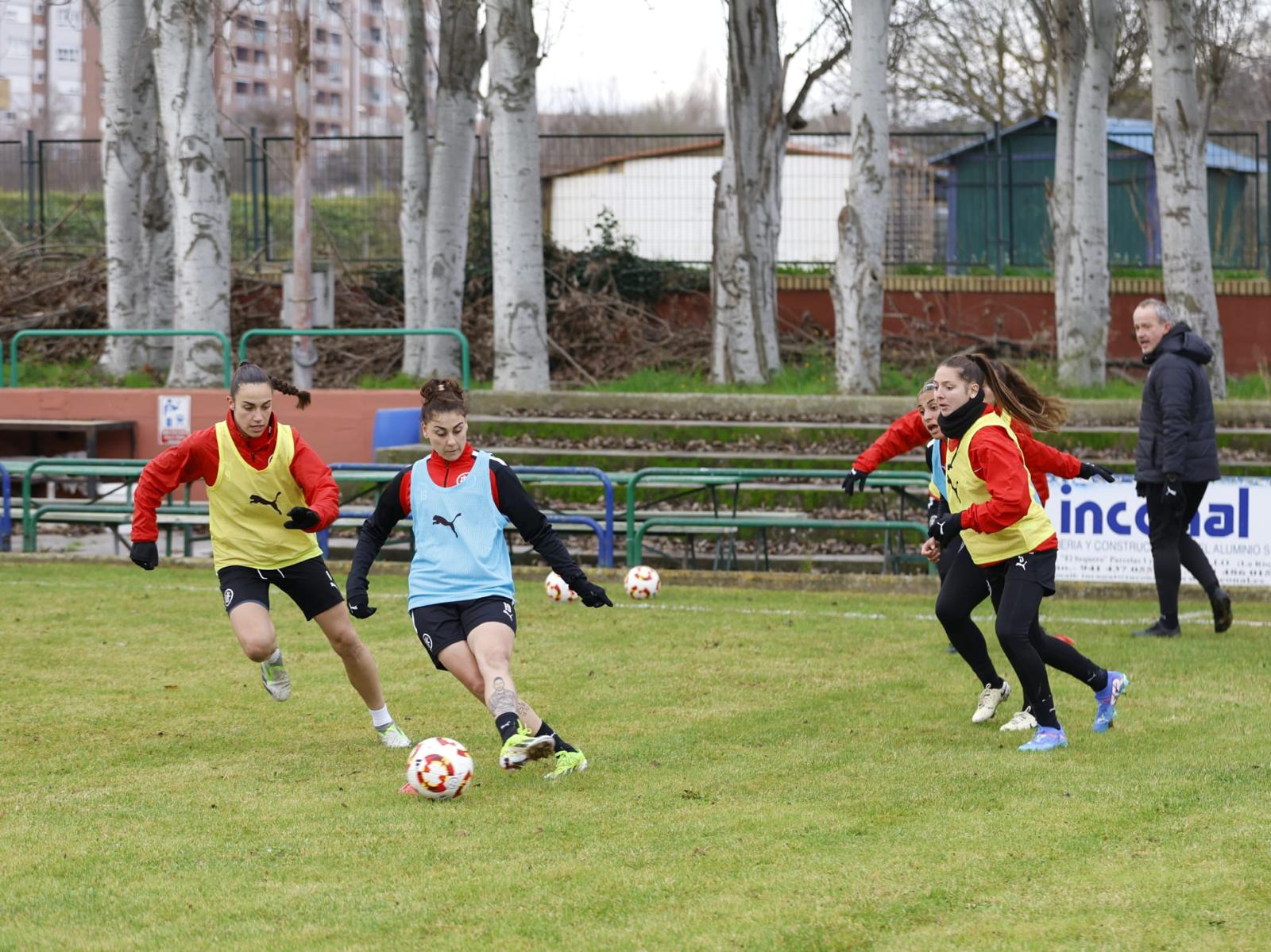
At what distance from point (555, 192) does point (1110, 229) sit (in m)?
8.54

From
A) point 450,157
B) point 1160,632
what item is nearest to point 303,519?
point 1160,632

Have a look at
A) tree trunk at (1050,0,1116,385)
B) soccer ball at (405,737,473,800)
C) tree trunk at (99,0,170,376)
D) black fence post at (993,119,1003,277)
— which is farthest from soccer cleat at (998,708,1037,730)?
black fence post at (993,119,1003,277)

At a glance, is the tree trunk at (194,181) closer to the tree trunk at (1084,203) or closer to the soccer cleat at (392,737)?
the tree trunk at (1084,203)

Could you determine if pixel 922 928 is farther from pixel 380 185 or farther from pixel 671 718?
pixel 380 185

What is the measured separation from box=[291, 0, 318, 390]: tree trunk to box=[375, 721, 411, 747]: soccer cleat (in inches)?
456

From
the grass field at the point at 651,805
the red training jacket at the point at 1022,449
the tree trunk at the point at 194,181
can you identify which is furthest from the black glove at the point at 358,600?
the tree trunk at the point at 194,181

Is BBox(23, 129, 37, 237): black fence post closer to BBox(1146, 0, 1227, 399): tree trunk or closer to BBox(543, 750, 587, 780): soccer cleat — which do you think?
BBox(1146, 0, 1227, 399): tree trunk

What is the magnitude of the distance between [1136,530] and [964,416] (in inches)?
218

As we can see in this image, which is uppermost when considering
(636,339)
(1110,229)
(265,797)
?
(1110,229)

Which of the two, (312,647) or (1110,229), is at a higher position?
(1110,229)

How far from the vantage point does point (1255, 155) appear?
2342 cm

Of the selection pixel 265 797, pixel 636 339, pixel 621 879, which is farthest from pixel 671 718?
pixel 636 339

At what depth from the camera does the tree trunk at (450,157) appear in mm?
20750

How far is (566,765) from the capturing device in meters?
6.89
